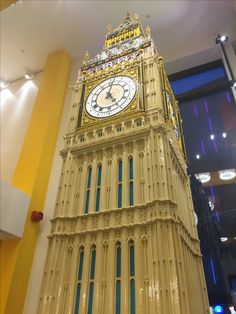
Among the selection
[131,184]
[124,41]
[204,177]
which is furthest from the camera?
[124,41]

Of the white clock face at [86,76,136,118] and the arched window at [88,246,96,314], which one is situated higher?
the white clock face at [86,76,136,118]

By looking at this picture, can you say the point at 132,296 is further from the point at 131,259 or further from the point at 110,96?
the point at 110,96

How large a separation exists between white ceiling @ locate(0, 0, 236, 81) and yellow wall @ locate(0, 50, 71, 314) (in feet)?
3.16

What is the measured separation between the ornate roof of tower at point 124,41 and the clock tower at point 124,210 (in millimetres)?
831

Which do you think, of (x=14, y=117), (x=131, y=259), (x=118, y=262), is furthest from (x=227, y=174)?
(x=14, y=117)

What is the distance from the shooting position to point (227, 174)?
29.0 feet

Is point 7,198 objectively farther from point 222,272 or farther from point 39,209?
point 222,272

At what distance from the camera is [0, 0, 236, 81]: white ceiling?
39.4ft

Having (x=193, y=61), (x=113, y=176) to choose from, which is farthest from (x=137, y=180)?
(x=193, y=61)

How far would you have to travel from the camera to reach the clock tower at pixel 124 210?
17.4ft

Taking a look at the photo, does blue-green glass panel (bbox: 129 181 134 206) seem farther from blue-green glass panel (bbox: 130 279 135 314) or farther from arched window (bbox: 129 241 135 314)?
blue-green glass panel (bbox: 130 279 135 314)

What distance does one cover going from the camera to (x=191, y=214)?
7730 mm

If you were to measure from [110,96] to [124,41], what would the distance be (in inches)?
138

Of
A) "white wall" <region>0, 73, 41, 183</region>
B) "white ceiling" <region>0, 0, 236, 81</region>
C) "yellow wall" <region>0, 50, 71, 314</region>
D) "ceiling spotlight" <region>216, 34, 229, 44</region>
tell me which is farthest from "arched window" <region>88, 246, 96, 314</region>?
"ceiling spotlight" <region>216, 34, 229, 44</region>
